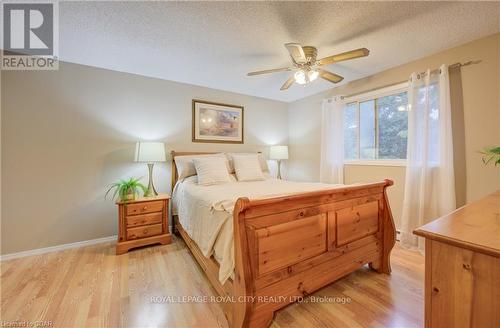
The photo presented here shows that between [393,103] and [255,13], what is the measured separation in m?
2.30

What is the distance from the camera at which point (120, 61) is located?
2.52 m

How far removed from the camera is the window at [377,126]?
109 inches

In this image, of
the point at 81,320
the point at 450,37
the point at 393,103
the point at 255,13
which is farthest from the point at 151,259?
the point at 450,37

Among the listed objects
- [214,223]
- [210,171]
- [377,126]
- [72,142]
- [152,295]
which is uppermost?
[377,126]

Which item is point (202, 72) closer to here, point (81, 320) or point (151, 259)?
point (151, 259)

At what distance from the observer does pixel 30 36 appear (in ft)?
6.64

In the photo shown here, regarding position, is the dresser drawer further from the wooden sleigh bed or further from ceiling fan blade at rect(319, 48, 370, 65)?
ceiling fan blade at rect(319, 48, 370, 65)

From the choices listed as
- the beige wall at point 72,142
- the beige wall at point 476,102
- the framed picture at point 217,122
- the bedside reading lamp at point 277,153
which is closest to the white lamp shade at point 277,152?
the bedside reading lamp at point 277,153

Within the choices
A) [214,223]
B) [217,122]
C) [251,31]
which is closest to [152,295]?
[214,223]

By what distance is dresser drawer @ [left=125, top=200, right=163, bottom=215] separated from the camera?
7.95ft

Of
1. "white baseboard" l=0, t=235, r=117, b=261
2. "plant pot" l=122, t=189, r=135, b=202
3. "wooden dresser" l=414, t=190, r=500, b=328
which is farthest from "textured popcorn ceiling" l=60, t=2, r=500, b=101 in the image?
"white baseboard" l=0, t=235, r=117, b=261

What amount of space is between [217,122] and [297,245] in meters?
2.61

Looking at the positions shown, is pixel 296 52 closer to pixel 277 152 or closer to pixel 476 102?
pixel 476 102

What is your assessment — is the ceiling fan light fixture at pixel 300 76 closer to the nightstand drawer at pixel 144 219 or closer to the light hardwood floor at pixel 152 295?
the light hardwood floor at pixel 152 295
